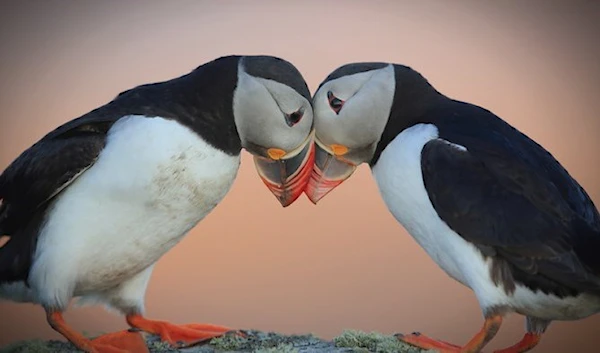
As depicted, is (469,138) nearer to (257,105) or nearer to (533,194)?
(533,194)

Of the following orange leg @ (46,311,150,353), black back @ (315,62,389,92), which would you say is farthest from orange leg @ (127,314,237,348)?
black back @ (315,62,389,92)

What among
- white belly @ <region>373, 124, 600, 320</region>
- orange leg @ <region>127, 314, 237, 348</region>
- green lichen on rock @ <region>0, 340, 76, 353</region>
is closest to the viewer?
Result: white belly @ <region>373, 124, 600, 320</region>

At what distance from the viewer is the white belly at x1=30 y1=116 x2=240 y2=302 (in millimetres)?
4316

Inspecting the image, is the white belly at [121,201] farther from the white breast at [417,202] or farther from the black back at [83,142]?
the white breast at [417,202]

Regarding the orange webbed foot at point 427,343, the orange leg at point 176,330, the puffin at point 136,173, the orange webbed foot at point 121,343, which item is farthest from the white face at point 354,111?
the orange webbed foot at point 121,343

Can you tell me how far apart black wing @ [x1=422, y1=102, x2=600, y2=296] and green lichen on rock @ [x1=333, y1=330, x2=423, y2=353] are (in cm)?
68

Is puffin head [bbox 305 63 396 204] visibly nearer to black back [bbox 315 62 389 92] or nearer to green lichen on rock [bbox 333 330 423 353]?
black back [bbox 315 62 389 92]

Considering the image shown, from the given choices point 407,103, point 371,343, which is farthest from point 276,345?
point 407,103

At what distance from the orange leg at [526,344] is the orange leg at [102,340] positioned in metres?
1.72

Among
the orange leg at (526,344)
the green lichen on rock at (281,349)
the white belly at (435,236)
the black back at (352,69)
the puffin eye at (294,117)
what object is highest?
the black back at (352,69)

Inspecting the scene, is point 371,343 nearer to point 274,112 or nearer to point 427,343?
point 427,343

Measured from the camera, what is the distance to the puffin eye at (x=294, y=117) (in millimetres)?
4453

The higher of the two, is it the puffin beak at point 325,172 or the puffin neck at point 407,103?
the puffin neck at point 407,103

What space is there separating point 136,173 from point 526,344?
1.97 meters
